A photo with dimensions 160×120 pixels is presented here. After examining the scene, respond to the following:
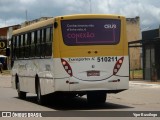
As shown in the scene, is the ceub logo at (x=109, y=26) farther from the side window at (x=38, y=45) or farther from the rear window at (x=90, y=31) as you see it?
the side window at (x=38, y=45)

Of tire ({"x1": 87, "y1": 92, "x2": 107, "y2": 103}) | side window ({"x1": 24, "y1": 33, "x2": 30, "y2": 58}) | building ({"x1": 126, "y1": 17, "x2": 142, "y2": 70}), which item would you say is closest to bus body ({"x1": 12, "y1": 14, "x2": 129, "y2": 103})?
tire ({"x1": 87, "y1": 92, "x2": 107, "y2": 103})

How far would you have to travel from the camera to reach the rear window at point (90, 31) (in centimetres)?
1764

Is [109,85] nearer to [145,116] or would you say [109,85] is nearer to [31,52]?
[145,116]

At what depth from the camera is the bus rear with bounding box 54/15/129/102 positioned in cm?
1744

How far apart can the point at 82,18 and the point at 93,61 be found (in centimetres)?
149

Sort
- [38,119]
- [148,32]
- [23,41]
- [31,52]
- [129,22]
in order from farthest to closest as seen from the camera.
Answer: [129,22] → [148,32] → [23,41] → [31,52] → [38,119]

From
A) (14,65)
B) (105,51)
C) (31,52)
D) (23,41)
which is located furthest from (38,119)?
(14,65)

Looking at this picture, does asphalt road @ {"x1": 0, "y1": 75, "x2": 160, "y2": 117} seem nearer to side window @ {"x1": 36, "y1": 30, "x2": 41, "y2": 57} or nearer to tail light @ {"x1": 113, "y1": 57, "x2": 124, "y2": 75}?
tail light @ {"x1": 113, "y1": 57, "x2": 124, "y2": 75}

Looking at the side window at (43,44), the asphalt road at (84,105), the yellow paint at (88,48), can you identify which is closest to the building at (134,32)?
the asphalt road at (84,105)

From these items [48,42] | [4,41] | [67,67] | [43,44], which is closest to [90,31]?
[67,67]

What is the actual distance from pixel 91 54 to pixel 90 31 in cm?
78

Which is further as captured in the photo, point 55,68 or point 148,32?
point 148,32

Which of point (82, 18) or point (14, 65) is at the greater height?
point (82, 18)

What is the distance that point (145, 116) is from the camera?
14797 millimetres
